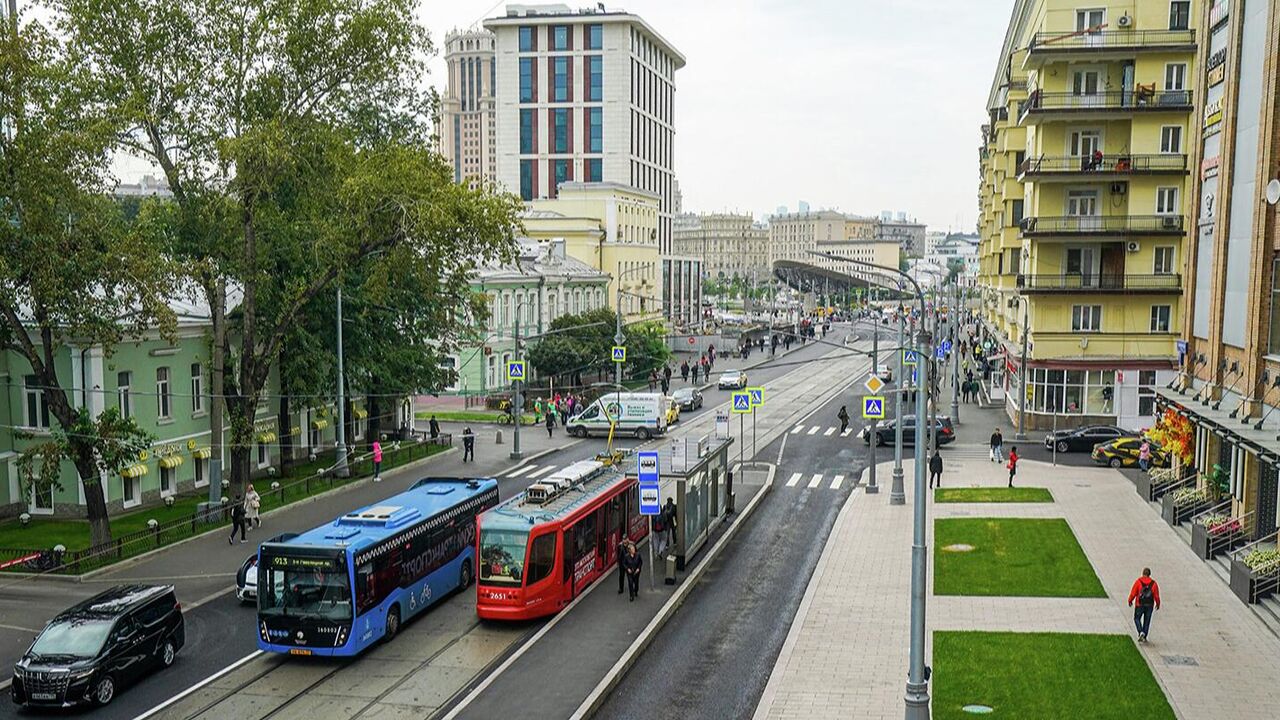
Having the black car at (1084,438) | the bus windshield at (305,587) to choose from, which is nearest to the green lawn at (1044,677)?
the bus windshield at (305,587)

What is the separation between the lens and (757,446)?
5397 cm

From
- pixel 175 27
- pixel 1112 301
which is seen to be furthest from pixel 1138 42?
pixel 175 27

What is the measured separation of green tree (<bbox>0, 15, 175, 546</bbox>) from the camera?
28.6 meters

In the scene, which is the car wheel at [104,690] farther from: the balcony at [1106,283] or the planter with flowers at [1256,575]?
the balcony at [1106,283]

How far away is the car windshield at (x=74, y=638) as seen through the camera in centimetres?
2125

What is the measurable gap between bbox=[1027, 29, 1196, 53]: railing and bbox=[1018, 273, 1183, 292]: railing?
10.7 metres

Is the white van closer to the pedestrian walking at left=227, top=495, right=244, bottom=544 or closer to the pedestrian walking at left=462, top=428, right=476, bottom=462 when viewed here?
the pedestrian walking at left=462, top=428, right=476, bottom=462

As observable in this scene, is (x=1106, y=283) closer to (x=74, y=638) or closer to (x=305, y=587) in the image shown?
(x=305, y=587)

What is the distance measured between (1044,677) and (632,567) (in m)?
10.0

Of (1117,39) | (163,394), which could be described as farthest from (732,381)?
(163,394)

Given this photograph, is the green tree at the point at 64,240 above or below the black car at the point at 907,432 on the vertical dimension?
above

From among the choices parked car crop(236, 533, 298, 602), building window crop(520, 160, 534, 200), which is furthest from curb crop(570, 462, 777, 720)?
building window crop(520, 160, 534, 200)

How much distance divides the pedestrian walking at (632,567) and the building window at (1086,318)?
118ft

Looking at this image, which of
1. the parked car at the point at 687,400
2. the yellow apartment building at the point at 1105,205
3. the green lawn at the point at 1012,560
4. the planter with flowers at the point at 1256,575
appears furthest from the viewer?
the parked car at the point at 687,400
